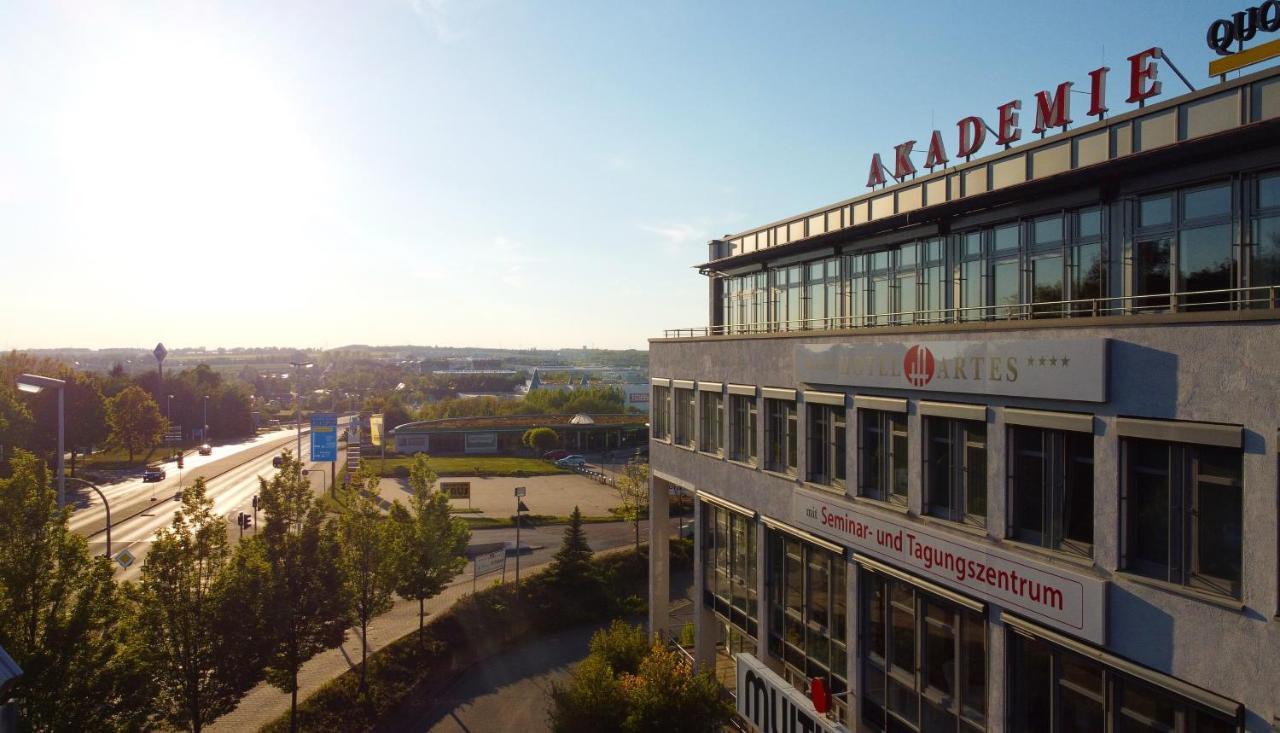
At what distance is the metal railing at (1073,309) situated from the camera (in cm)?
1515

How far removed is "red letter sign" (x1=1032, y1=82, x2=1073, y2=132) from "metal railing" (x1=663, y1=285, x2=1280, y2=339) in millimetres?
4847

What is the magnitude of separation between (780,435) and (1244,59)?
49.9 ft

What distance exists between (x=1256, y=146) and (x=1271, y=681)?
989cm

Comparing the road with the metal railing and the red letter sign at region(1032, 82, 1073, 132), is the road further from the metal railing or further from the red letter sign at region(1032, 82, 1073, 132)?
the red letter sign at region(1032, 82, 1073, 132)

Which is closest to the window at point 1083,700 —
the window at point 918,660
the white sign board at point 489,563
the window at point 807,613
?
A: the window at point 918,660

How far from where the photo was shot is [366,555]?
3447 cm

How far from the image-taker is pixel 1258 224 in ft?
51.7

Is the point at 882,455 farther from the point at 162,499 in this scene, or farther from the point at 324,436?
the point at 162,499

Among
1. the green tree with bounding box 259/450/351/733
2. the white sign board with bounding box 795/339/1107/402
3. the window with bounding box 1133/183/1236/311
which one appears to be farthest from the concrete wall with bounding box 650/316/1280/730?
the green tree with bounding box 259/450/351/733

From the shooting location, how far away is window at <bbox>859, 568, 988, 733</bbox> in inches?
707

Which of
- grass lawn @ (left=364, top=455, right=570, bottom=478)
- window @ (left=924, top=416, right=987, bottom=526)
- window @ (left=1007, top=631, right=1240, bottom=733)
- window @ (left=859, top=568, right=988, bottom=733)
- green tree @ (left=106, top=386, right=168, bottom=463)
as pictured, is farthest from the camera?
green tree @ (left=106, top=386, right=168, bottom=463)

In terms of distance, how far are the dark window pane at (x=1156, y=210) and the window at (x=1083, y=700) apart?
941 centimetres

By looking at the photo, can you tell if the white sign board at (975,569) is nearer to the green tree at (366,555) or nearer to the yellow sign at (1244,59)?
the yellow sign at (1244,59)

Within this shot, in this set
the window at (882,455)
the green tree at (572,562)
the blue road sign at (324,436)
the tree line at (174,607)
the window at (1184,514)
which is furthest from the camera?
the blue road sign at (324,436)
